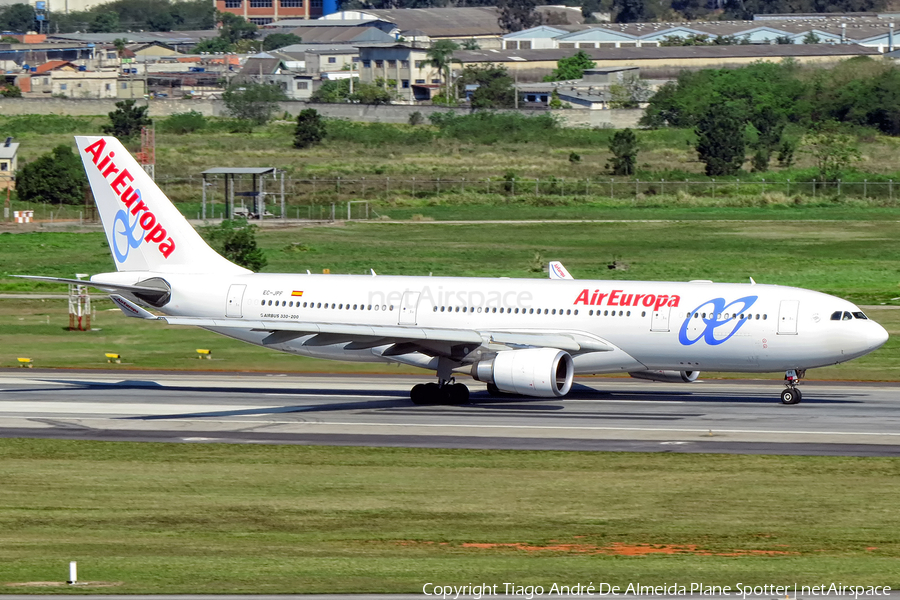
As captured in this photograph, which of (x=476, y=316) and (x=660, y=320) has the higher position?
(x=660, y=320)

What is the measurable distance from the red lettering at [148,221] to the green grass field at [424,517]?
1394 centimetres

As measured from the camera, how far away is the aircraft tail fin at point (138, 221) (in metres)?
51.2

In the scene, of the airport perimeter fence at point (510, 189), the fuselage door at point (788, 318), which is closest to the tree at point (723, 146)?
the airport perimeter fence at point (510, 189)

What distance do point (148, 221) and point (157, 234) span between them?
61 centimetres

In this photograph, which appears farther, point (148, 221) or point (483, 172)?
point (483, 172)

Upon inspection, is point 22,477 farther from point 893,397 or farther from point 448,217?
point 448,217

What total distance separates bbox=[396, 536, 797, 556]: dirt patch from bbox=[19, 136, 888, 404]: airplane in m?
17.2

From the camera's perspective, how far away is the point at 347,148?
171375 millimetres

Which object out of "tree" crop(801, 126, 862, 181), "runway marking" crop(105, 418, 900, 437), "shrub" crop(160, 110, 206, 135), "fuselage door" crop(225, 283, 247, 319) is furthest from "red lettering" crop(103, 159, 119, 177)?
"shrub" crop(160, 110, 206, 135)

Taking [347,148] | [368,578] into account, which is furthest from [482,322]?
[347,148]

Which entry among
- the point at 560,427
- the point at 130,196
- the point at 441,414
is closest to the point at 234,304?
the point at 130,196

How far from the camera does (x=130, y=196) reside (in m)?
51.5

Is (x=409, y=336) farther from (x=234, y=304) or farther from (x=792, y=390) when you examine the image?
(x=792, y=390)

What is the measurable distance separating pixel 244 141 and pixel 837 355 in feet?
443
